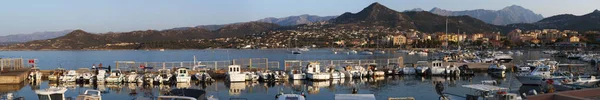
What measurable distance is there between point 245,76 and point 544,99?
2457cm

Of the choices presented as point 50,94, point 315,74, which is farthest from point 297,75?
point 50,94

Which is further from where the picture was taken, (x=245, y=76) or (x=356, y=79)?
(x=356, y=79)

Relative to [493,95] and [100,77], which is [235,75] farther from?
[493,95]

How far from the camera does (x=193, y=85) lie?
3450 cm

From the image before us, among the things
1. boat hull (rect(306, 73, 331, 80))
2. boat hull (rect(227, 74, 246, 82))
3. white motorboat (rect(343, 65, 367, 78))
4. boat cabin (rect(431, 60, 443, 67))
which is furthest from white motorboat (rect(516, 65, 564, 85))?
boat hull (rect(227, 74, 246, 82))

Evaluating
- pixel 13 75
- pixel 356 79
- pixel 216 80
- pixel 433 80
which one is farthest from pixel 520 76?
pixel 13 75

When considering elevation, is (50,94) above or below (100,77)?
above

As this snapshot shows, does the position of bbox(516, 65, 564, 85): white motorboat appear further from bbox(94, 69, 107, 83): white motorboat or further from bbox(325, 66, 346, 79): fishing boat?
bbox(94, 69, 107, 83): white motorboat

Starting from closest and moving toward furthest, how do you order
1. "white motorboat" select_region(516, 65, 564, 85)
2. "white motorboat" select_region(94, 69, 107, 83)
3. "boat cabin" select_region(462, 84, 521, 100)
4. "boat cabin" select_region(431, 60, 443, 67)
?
"boat cabin" select_region(462, 84, 521, 100) < "white motorboat" select_region(516, 65, 564, 85) < "white motorboat" select_region(94, 69, 107, 83) < "boat cabin" select_region(431, 60, 443, 67)

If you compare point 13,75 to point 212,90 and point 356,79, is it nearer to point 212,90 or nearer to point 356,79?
point 212,90

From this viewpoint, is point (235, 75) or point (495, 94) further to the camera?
point (235, 75)

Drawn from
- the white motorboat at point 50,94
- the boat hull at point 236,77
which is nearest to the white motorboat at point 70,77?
the boat hull at point 236,77

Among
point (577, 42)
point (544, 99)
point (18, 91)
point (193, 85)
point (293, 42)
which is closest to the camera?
point (544, 99)

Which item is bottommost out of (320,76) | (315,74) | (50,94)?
(320,76)
